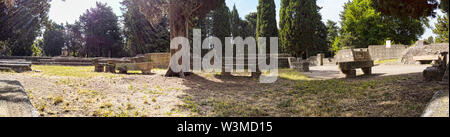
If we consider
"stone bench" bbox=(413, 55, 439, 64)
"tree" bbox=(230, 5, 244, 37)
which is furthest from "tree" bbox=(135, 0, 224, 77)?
"tree" bbox=(230, 5, 244, 37)

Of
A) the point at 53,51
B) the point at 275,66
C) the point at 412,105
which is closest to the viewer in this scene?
the point at 412,105

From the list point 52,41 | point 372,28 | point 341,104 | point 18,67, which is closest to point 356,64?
point 341,104

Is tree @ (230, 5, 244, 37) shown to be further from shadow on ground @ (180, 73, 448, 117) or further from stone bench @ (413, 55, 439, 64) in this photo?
shadow on ground @ (180, 73, 448, 117)

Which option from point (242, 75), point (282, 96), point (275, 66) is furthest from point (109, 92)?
point (275, 66)

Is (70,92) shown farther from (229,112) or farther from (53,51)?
(53,51)

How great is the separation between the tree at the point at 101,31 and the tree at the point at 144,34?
21.4ft

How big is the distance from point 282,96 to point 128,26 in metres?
28.2

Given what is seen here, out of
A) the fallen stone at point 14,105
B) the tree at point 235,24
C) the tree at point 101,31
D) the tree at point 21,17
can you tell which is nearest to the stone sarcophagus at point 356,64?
the fallen stone at point 14,105

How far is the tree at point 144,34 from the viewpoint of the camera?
1112 inches

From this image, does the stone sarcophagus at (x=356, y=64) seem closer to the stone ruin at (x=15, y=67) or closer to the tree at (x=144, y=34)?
the stone ruin at (x=15, y=67)

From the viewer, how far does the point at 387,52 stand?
19.7 metres

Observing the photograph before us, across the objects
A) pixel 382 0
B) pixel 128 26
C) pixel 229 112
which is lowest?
pixel 229 112

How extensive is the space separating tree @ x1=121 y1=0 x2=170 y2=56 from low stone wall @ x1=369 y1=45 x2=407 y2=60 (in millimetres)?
21465

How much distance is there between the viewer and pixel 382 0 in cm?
Answer: 511
